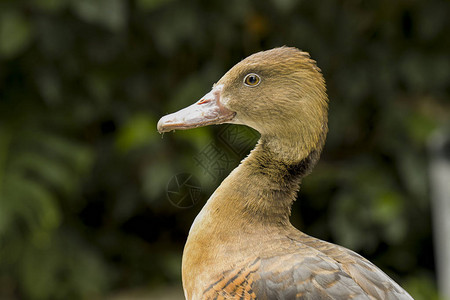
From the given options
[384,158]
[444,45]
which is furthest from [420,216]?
[444,45]

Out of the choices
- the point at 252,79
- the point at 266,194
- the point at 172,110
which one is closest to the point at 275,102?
the point at 252,79

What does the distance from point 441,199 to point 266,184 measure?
1396 mm

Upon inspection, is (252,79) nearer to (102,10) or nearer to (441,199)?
(102,10)

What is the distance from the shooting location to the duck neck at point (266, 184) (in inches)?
42.9

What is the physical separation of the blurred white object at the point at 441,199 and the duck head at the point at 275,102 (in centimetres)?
135

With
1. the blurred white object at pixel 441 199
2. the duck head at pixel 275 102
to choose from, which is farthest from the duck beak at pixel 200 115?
the blurred white object at pixel 441 199

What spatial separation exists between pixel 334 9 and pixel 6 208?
1.49m

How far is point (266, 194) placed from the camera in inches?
43.7

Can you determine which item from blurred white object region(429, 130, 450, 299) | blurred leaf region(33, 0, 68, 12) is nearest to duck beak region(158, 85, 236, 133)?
blurred leaf region(33, 0, 68, 12)

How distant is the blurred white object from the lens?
7.39ft

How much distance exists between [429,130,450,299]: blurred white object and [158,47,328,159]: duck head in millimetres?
1350

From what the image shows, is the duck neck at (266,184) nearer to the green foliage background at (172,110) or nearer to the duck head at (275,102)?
the duck head at (275,102)

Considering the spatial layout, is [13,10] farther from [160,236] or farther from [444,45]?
[444,45]

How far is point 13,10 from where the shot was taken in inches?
86.7
